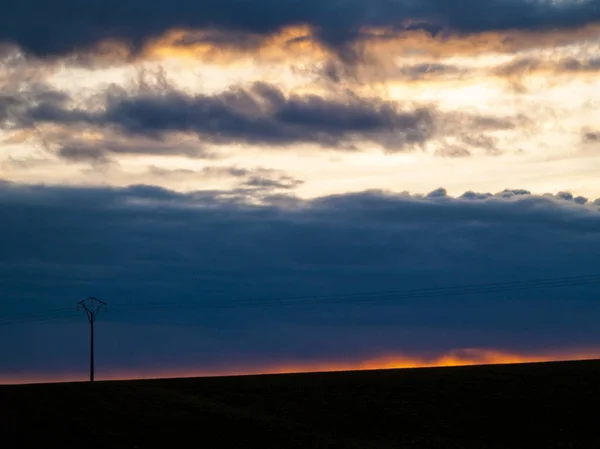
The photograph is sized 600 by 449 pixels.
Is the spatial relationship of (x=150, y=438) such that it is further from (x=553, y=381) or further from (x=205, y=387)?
(x=553, y=381)

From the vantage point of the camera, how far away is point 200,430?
62188 mm

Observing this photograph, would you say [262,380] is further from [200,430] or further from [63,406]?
[200,430]

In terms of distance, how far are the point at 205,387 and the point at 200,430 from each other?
34.5m

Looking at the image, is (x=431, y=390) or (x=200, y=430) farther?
(x=431, y=390)

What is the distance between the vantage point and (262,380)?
341 ft

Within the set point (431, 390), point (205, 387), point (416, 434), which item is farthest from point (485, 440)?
point (205, 387)

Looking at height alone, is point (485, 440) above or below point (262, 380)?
below

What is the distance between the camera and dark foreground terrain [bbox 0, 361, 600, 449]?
2311 inches

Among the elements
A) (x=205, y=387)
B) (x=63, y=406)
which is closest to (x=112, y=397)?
(x=63, y=406)

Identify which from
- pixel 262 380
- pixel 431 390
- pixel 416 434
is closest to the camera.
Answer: pixel 416 434

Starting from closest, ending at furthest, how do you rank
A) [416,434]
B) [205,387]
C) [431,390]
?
[416,434]
[431,390]
[205,387]

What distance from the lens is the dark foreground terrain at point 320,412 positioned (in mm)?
58688

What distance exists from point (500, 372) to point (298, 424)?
1789 inches

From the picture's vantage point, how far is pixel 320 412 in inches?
2940
